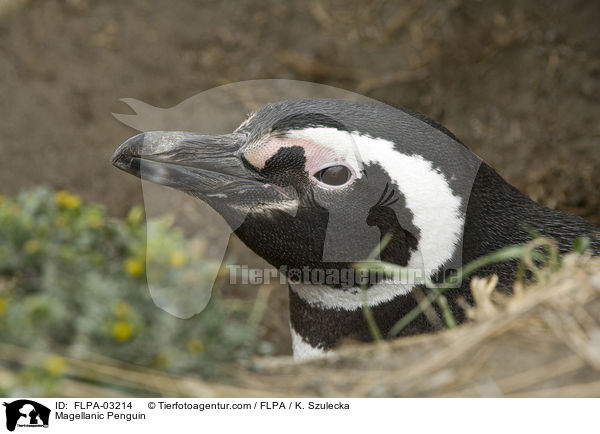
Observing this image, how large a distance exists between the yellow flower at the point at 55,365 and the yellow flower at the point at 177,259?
0.93 m

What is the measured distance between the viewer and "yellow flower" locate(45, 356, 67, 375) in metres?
1.24

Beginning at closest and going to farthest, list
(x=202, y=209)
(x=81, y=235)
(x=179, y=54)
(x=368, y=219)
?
(x=368, y=219), (x=81, y=235), (x=202, y=209), (x=179, y=54)

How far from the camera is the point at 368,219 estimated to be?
1684 millimetres

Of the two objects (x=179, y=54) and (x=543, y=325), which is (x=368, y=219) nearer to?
(x=543, y=325)

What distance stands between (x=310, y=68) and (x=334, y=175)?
101 inches

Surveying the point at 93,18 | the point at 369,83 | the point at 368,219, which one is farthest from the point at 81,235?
the point at 93,18

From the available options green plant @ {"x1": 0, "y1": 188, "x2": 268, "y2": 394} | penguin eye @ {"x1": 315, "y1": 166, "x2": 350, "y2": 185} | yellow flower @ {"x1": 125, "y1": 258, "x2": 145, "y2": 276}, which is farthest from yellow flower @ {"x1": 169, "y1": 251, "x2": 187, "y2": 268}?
penguin eye @ {"x1": 315, "y1": 166, "x2": 350, "y2": 185}
